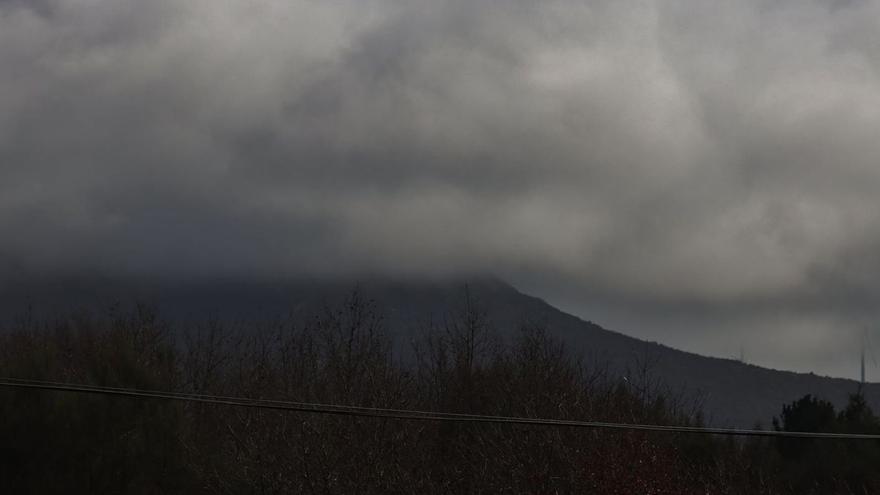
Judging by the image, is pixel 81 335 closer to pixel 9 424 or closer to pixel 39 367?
pixel 39 367

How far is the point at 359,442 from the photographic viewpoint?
4012 centimetres

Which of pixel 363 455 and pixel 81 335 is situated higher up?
pixel 81 335

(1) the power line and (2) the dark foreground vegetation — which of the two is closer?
(1) the power line

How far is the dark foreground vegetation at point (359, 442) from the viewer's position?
36.2 m

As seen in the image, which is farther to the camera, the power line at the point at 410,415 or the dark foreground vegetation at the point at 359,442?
the dark foreground vegetation at the point at 359,442

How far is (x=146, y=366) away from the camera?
41500 mm

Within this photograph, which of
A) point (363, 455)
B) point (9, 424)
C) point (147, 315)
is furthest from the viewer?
point (147, 315)

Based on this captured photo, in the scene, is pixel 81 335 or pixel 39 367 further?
pixel 81 335

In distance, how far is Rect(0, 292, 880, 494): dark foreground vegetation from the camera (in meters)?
36.2

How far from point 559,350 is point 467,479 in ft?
54.3

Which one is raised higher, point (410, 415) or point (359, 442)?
point (410, 415)

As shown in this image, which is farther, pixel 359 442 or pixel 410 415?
pixel 359 442

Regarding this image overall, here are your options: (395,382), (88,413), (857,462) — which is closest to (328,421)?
(88,413)

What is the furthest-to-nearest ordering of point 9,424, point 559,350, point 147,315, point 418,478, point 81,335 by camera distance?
point 147,315 < point 559,350 < point 81,335 < point 418,478 < point 9,424
